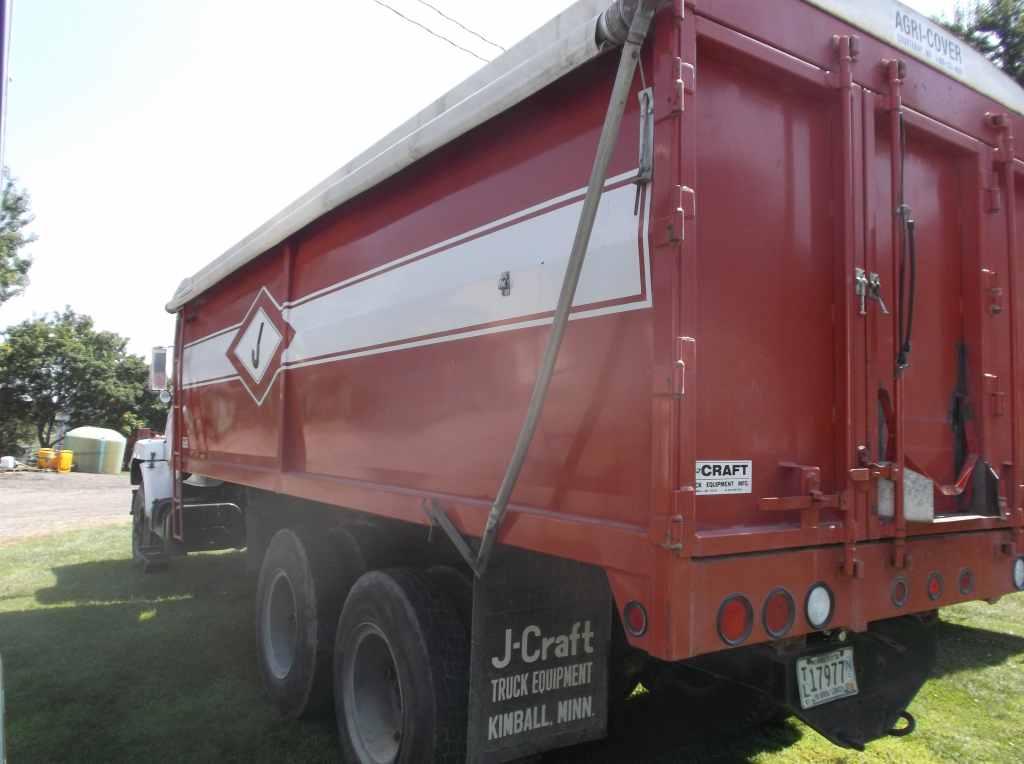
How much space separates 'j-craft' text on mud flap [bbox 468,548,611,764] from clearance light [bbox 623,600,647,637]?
549 millimetres

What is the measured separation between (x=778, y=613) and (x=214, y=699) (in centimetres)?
379

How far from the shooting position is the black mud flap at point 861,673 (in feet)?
8.74

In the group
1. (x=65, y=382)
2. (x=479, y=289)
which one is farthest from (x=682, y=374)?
(x=65, y=382)

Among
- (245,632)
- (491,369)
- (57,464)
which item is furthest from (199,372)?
(57,464)

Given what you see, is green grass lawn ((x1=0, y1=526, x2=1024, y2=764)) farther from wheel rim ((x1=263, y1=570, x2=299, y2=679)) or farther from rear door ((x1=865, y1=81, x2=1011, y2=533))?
rear door ((x1=865, y1=81, x2=1011, y2=533))

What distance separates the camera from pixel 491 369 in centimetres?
290

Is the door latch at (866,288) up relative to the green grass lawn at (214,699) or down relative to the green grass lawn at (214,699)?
up

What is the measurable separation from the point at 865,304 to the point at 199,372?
5.89 metres

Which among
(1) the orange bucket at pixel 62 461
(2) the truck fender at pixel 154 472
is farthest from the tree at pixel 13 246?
(2) the truck fender at pixel 154 472

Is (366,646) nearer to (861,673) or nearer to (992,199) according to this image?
(861,673)

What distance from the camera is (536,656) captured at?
9.22 ft

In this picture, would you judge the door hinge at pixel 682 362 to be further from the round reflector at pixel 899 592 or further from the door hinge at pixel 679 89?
the round reflector at pixel 899 592

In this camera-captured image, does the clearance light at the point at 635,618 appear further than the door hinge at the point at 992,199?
No

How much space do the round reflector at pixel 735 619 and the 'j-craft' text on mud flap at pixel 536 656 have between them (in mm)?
652
